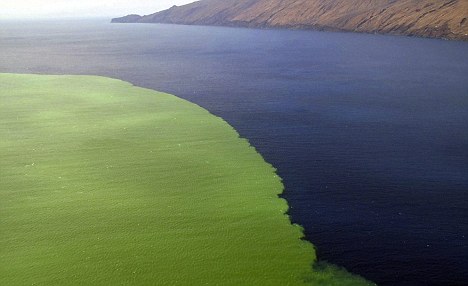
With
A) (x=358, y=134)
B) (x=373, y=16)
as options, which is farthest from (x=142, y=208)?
(x=373, y=16)

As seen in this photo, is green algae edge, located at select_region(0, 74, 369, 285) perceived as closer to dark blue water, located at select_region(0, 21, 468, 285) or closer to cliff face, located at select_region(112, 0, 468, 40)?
dark blue water, located at select_region(0, 21, 468, 285)

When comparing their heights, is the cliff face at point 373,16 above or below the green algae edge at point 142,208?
above

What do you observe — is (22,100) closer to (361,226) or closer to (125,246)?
(125,246)

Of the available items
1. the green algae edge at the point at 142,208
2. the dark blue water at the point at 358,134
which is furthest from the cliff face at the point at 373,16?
the green algae edge at the point at 142,208

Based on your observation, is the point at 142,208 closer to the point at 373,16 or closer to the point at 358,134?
the point at 358,134

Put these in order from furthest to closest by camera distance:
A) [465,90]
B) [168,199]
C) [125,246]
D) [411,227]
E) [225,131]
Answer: [465,90] → [225,131] → [168,199] → [411,227] → [125,246]

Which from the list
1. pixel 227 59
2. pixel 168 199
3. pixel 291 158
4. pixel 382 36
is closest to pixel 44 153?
pixel 168 199

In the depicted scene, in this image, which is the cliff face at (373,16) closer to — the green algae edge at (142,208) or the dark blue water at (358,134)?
the dark blue water at (358,134)
